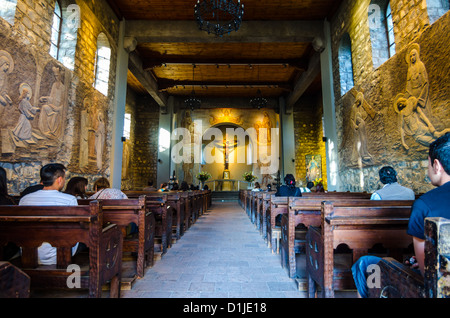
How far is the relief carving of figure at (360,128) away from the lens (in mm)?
5661

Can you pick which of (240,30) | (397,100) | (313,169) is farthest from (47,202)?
(313,169)

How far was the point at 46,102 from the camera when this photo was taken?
15.8 ft

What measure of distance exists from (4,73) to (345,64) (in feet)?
26.3

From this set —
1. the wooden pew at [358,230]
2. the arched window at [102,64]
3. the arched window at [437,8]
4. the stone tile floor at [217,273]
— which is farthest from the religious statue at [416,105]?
the arched window at [102,64]

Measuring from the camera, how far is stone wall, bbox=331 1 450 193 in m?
3.74

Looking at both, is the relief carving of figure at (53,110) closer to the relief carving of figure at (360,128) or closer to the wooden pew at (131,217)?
the wooden pew at (131,217)

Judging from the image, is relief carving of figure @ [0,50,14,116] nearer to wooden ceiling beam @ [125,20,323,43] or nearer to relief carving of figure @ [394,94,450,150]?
wooden ceiling beam @ [125,20,323,43]

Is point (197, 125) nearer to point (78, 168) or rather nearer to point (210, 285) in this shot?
point (78, 168)

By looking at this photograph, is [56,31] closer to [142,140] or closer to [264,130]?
[142,140]

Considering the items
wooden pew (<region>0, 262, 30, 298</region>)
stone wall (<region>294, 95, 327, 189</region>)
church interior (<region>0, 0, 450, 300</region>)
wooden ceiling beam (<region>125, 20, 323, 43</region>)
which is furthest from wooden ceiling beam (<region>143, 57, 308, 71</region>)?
wooden pew (<region>0, 262, 30, 298</region>)

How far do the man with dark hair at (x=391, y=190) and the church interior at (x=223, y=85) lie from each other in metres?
0.85
